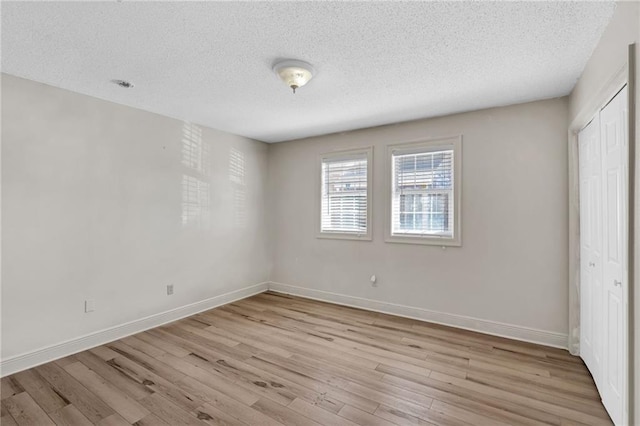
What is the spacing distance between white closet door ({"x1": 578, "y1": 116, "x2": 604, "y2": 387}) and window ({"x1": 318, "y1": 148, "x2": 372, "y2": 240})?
222cm

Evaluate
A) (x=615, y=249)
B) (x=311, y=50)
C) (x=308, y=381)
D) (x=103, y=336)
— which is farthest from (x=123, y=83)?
(x=615, y=249)

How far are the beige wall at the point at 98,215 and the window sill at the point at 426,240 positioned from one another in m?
2.37

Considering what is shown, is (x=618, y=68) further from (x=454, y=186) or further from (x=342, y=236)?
(x=342, y=236)

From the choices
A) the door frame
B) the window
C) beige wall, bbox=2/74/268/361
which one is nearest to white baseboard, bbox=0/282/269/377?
beige wall, bbox=2/74/268/361

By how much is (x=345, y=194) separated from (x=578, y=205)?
8.54ft

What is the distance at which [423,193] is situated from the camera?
380 centimetres

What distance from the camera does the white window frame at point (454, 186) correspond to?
353 cm

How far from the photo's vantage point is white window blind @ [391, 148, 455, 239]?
12.0 feet

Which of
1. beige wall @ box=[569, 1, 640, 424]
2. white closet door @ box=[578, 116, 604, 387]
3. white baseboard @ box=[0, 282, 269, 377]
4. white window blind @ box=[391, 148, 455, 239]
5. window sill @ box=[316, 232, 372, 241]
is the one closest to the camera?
beige wall @ box=[569, 1, 640, 424]

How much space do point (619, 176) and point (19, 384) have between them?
4.38 meters

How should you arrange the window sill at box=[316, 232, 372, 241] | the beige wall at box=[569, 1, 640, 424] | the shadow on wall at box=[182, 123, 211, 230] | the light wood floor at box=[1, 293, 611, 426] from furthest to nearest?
the window sill at box=[316, 232, 372, 241] → the shadow on wall at box=[182, 123, 211, 230] → the light wood floor at box=[1, 293, 611, 426] → the beige wall at box=[569, 1, 640, 424]

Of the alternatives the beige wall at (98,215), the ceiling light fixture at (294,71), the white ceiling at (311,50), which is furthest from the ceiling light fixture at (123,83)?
the ceiling light fixture at (294,71)

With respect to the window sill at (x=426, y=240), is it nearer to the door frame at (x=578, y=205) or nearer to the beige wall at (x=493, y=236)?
the beige wall at (x=493, y=236)

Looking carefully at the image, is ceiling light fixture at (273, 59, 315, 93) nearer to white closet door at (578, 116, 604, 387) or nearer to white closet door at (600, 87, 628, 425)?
white closet door at (600, 87, 628, 425)
